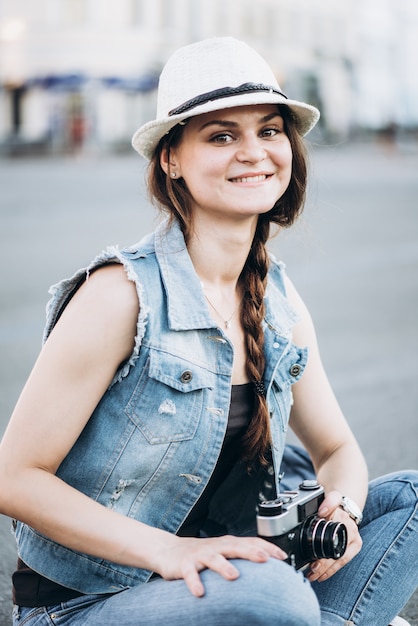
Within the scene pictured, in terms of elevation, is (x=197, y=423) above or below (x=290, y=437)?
above

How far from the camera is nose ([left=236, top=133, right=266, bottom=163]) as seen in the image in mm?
2760

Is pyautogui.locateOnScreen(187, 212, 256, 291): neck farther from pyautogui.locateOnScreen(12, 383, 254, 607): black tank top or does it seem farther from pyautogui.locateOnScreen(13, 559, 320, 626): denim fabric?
pyautogui.locateOnScreen(13, 559, 320, 626): denim fabric

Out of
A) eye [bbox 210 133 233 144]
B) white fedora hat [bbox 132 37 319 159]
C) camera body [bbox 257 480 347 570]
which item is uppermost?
white fedora hat [bbox 132 37 319 159]

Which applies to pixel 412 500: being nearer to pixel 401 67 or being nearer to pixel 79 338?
pixel 79 338

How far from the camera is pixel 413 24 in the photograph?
77.1m

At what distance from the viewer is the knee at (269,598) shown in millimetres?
2258

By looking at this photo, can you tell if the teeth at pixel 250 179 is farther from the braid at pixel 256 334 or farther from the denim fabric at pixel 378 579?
the denim fabric at pixel 378 579

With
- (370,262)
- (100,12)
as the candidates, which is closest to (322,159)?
(100,12)

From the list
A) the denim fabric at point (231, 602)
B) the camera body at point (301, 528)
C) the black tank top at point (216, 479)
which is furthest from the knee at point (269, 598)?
the black tank top at point (216, 479)

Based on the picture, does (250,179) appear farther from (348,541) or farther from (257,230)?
(348,541)

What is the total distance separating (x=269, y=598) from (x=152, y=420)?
530mm

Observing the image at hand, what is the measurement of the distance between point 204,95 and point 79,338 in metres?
0.73

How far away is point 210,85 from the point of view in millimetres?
2729

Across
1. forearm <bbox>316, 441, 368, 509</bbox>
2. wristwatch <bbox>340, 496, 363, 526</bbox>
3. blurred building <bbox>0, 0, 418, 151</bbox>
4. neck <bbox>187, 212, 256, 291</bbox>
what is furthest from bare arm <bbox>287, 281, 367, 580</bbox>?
blurred building <bbox>0, 0, 418, 151</bbox>
